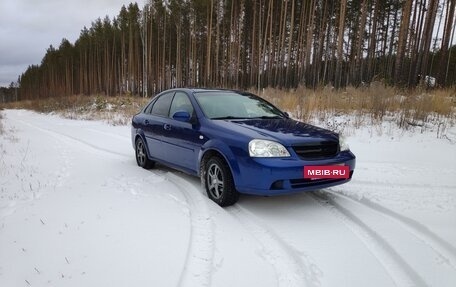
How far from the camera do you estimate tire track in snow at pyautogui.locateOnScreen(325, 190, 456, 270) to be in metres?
3.06

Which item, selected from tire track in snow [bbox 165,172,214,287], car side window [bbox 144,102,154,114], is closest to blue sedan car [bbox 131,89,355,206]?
tire track in snow [bbox 165,172,214,287]

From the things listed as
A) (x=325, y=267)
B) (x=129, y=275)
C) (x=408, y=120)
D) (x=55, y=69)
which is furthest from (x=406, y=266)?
(x=55, y=69)

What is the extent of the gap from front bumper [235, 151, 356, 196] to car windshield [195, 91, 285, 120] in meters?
1.21

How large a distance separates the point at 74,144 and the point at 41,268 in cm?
750

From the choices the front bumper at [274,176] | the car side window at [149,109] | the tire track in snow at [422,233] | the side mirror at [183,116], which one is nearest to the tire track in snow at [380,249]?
the tire track in snow at [422,233]

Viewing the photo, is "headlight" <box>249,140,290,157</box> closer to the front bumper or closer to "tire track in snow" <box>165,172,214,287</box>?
the front bumper

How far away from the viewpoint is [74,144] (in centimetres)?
974

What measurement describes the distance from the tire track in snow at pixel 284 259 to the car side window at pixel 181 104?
2.14m

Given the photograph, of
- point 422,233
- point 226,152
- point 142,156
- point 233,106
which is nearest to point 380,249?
point 422,233

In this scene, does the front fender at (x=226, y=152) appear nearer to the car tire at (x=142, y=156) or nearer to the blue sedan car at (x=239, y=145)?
the blue sedan car at (x=239, y=145)

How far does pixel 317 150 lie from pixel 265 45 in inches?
989

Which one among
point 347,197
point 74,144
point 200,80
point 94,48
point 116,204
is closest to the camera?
point 116,204

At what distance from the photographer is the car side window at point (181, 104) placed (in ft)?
17.5

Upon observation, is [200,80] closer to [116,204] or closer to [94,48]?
[94,48]
